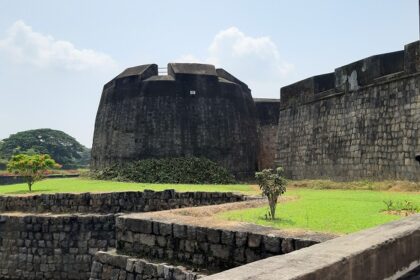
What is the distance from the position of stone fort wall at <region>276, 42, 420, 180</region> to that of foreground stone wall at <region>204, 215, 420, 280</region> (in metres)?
10.5

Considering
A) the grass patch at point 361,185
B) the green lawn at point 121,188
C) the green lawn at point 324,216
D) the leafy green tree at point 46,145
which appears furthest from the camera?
the leafy green tree at point 46,145

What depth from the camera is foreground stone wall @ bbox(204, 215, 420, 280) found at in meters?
2.59

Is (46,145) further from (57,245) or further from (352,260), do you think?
(352,260)

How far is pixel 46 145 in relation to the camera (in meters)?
61.8

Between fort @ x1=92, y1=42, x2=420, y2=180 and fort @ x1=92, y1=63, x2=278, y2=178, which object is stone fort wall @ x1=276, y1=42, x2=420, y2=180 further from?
fort @ x1=92, y1=63, x2=278, y2=178

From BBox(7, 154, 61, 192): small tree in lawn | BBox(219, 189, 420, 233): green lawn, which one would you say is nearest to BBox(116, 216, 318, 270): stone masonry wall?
BBox(219, 189, 420, 233): green lawn

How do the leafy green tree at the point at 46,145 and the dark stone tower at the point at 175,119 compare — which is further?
the leafy green tree at the point at 46,145

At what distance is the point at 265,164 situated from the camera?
30.5 m

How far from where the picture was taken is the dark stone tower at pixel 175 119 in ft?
87.0

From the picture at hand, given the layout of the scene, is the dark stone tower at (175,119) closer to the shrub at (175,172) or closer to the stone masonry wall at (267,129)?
the shrub at (175,172)

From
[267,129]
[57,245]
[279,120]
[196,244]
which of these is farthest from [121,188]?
[267,129]

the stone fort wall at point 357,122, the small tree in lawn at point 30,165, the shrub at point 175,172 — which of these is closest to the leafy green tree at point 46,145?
the shrub at point 175,172

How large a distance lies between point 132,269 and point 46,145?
59158 millimetres

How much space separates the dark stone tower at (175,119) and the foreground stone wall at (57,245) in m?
11.2
